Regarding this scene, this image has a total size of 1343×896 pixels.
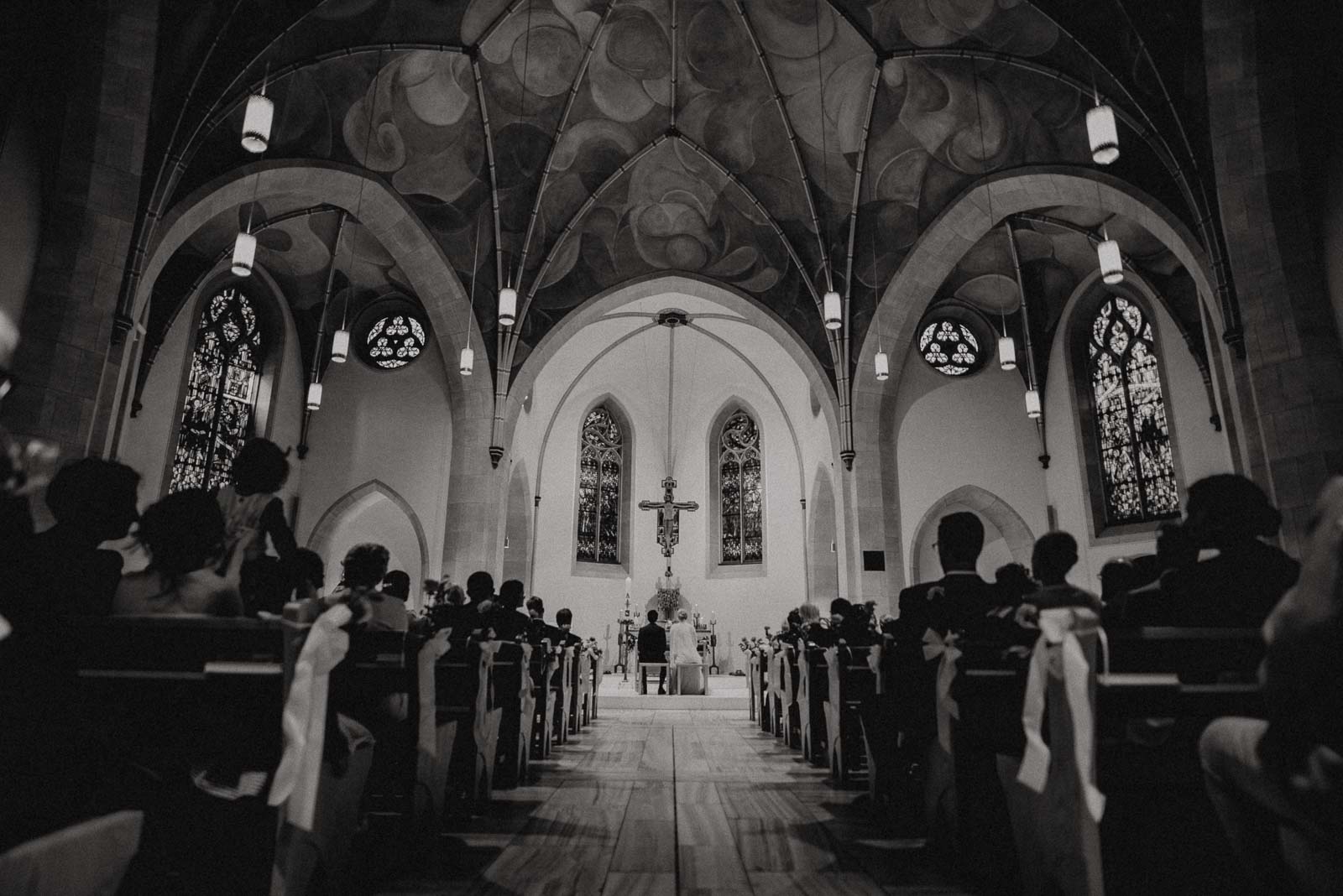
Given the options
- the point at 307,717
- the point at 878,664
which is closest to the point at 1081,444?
the point at 878,664

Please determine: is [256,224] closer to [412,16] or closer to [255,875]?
[412,16]

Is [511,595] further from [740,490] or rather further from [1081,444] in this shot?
[740,490]

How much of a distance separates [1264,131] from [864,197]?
660 cm

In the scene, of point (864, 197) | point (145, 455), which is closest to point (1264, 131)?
point (864, 197)

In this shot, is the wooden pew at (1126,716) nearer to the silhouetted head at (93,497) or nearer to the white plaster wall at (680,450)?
the silhouetted head at (93,497)

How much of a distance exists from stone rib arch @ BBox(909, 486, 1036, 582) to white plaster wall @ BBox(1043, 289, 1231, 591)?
84 centimetres

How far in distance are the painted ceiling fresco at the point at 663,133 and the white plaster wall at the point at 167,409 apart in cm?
132

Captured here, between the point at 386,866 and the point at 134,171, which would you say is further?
the point at 134,171

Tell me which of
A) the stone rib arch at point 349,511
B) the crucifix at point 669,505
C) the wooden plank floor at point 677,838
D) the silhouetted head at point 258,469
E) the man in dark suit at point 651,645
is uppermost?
the crucifix at point 669,505

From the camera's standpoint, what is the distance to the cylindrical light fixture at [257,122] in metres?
7.12

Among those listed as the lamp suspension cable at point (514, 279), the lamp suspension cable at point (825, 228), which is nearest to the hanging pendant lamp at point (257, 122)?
the lamp suspension cable at point (514, 279)

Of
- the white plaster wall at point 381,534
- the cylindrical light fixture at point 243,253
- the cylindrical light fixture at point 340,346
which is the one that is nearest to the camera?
the cylindrical light fixture at point 243,253

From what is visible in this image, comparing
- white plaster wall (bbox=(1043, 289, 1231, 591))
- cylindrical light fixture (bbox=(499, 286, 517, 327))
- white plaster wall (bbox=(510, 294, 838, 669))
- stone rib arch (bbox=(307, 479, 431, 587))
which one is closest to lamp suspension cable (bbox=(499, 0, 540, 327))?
cylindrical light fixture (bbox=(499, 286, 517, 327))

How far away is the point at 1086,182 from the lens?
1135 centimetres
